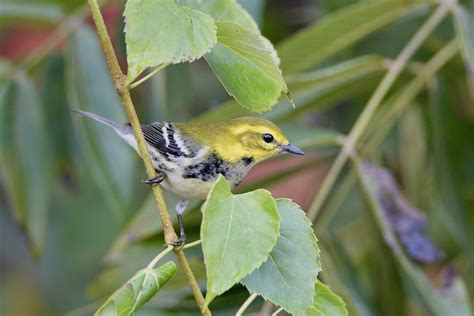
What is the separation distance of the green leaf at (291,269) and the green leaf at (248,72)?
13 cm

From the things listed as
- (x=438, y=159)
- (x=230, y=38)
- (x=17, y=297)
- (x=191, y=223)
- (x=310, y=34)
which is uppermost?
(x=230, y=38)

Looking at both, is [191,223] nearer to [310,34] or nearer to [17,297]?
[310,34]

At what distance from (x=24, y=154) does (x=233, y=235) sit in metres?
1.12

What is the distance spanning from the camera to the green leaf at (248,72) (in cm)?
106

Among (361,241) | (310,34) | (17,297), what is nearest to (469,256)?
(361,241)

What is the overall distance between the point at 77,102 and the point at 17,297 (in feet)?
Answer: 4.72

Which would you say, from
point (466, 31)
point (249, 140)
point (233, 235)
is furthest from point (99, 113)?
point (233, 235)

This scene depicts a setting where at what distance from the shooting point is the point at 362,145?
1.96 meters

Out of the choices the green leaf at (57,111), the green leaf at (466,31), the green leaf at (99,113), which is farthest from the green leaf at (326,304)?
the green leaf at (57,111)

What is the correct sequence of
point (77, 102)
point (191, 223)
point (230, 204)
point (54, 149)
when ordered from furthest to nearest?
point (54, 149) < point (77, 102) < point (191, 223) < point (230, 204)

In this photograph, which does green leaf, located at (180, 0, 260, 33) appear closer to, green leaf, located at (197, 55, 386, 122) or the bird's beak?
the bird's beak

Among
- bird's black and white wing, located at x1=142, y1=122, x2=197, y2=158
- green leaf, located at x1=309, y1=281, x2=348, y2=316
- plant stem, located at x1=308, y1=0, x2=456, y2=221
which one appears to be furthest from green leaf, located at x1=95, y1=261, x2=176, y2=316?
plant stem, located at x1=308, y1=0, x2=456, y2=221

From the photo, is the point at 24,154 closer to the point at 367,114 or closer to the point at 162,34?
the point at 367,114

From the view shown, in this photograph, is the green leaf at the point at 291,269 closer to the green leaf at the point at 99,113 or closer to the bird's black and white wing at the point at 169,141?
the bird's black and white wing at the point at 169,141
